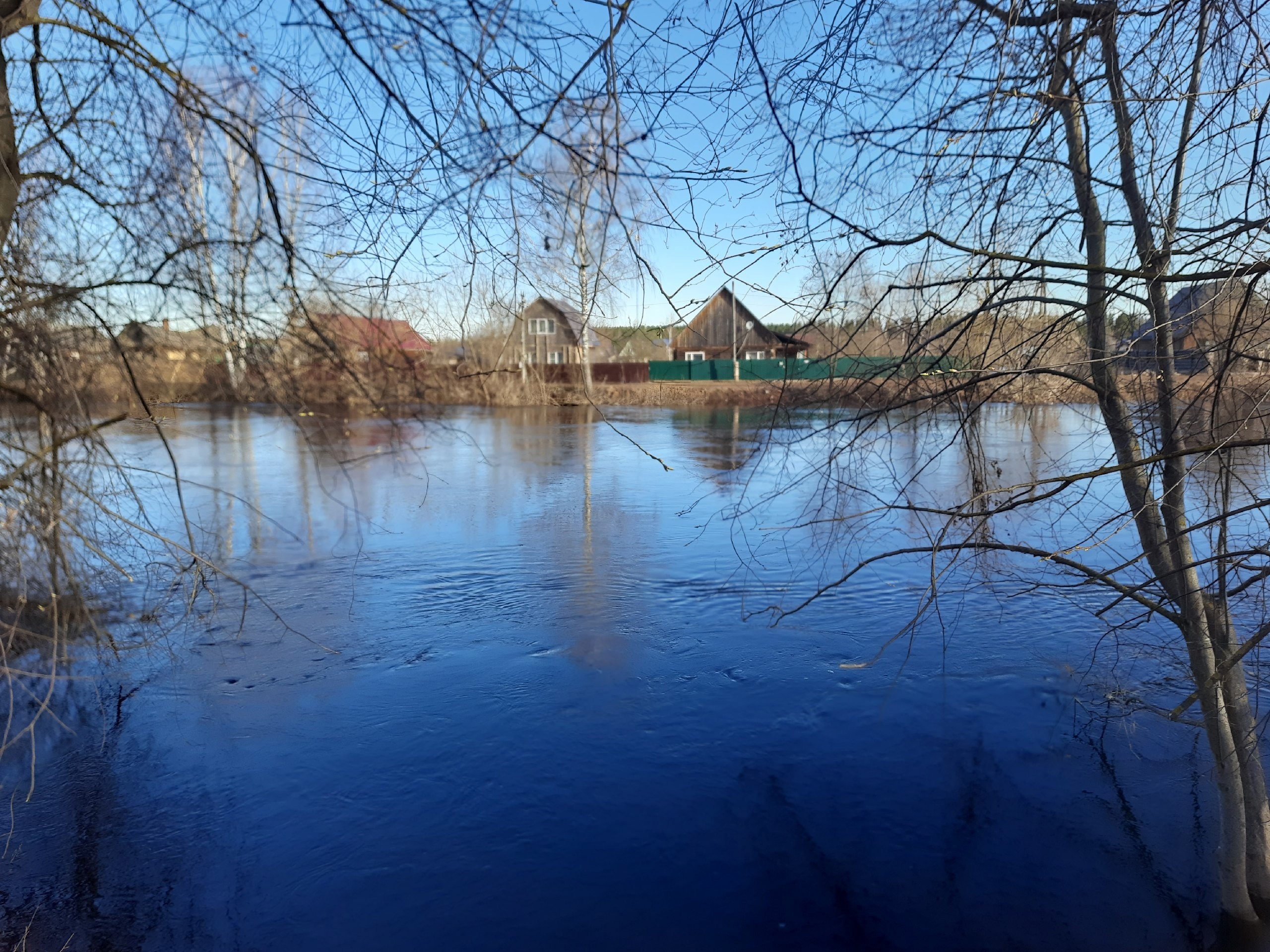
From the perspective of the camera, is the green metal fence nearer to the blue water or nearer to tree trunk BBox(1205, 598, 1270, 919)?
the blue water

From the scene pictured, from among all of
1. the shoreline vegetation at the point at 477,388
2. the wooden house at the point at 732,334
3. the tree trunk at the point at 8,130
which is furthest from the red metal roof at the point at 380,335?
the tree trunk at the point at 8,130

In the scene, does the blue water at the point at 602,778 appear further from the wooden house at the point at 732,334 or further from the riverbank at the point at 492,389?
the wooden house at the point at 732,334

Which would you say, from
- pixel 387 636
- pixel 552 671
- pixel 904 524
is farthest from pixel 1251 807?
pixel 904 524

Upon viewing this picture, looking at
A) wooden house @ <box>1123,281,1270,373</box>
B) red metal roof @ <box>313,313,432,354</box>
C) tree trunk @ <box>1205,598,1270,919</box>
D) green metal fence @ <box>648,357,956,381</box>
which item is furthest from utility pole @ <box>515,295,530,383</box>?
tree trunk @ <box>1205,598,1270,919</box>

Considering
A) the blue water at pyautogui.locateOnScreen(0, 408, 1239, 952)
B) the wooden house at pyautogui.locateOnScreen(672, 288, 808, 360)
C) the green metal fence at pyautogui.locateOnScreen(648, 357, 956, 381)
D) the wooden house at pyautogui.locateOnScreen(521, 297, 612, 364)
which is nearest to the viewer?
the wooden house at pyautogui.locateOnScreen(521, 297, 612, 364)

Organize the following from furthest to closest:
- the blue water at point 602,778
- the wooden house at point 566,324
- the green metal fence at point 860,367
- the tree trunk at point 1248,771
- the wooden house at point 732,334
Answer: the blue water at point 602,778
the green metal fence at point 860,367
the tree trunk at point 1248,771
the wooden house at point 732,334
the wooden house at point 566,324

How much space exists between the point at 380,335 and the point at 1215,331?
3.27 m

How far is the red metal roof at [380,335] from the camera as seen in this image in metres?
3.22

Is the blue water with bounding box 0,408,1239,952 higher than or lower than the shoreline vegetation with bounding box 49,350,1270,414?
lower

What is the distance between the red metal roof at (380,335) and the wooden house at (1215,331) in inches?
104

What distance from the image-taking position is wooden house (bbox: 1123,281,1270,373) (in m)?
3.38

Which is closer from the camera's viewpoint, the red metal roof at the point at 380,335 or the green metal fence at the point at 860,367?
the red metal roof at the point at 380,335

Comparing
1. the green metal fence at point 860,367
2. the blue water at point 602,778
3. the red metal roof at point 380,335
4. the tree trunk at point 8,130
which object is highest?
the tree trunk at point 8,130

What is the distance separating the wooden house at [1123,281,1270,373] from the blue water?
105 centimetres
